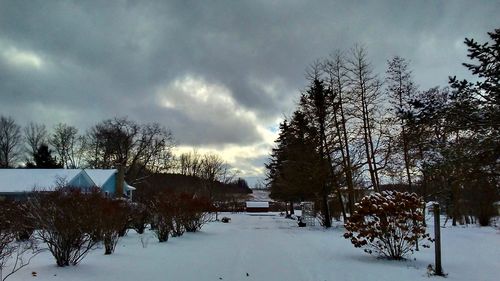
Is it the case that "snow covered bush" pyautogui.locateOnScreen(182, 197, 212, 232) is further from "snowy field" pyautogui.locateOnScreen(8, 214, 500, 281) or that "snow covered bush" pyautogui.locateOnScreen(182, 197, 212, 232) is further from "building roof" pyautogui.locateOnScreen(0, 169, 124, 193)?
"building roof" pyautogui.locateOnScreen(0, 169, 124, 193)

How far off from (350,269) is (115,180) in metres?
38.6

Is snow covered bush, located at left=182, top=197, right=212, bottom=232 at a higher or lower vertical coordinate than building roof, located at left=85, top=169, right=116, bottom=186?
lower

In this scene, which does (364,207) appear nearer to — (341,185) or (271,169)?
(341,185)

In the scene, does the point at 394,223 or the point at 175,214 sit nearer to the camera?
the point at 394,223

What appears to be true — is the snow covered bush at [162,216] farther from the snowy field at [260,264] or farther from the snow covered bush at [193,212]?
the snow covered bush at [193,212]

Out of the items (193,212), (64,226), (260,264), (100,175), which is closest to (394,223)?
(260,264)

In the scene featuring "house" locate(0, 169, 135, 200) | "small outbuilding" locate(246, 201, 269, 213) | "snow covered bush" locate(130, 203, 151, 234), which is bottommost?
"small outbuilding" locate(246, 201, 269, 213)

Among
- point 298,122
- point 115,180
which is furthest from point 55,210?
point 115,180

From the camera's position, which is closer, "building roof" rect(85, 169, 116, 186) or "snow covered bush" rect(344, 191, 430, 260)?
"snow covered bush" rect(344, 191, 430, 260)

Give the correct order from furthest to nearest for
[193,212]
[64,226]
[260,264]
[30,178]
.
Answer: [30,178] < [193,212] < [260,264] < [64,226]

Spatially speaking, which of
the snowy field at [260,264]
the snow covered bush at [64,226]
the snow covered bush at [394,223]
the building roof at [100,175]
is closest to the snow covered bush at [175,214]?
the snowy field at [260,264]

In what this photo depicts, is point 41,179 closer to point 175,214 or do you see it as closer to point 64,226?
point 175,214

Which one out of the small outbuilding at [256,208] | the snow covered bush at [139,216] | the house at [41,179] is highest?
the house at [41,179]

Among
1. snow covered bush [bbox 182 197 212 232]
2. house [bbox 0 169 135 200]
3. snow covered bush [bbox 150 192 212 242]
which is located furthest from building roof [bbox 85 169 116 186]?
snow covered bush [bbox 150 192 212 242]
